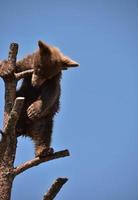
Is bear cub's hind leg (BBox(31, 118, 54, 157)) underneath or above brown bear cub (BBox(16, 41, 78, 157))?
underneath

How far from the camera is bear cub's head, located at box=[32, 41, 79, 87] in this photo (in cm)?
542

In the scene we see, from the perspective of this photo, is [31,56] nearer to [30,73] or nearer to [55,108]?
[30,73]

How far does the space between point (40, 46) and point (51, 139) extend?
1.26 meters

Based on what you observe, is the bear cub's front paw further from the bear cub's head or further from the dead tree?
the bear cub's head

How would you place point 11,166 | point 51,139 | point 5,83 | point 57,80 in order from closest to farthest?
point 11,166
point 5,83
point 51,139
point 57,80

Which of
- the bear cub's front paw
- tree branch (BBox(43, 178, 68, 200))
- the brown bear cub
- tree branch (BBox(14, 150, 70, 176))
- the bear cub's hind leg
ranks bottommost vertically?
tree branch (BBox(43, 178, 68, 200))

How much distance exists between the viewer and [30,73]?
5422 mm

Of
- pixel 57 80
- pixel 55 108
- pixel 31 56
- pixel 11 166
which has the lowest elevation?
pixel 11 166

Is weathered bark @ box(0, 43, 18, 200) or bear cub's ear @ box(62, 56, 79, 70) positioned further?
bear cub's ear @ box(62, 56, 79, 70)

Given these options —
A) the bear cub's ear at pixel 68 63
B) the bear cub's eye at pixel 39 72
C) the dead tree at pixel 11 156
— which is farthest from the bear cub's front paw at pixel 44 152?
the bear cub's ear at pixel 68 63

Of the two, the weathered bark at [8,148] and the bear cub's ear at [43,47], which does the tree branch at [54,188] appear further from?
the bear cub's ear at [43,47]

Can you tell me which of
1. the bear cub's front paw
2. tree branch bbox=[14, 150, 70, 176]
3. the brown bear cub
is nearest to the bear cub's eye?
the brown bear cub

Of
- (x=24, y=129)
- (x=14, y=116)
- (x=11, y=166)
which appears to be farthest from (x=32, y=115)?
(x=14, y=116)

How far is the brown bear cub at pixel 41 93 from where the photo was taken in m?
5.16
